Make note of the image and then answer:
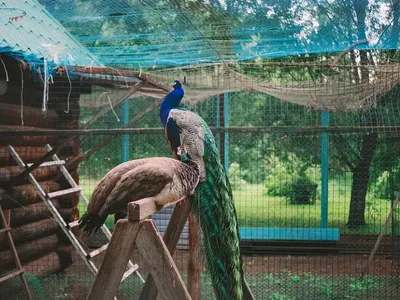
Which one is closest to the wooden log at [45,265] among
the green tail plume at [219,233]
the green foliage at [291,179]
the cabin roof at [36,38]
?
the cabin roof at [36,38]

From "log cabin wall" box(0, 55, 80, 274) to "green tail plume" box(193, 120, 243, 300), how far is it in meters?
2.71

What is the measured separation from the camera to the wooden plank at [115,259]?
85.7 inches

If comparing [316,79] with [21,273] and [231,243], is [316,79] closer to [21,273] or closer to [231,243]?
[231,243]

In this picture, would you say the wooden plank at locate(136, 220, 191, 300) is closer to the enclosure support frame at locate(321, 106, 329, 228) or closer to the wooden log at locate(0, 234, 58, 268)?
the wooden log at locate(0, 234, 58, 268)

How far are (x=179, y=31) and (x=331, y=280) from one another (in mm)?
3422

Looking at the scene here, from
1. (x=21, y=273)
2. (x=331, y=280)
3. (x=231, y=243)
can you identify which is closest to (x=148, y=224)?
(x=231, y=243)

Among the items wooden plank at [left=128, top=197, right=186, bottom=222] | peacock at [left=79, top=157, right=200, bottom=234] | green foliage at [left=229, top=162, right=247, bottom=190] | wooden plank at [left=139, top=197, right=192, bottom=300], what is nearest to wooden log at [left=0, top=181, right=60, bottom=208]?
wooden plank at [left=139, top=197, right=192, bottom=300]

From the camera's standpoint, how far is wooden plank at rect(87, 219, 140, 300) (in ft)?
7.14

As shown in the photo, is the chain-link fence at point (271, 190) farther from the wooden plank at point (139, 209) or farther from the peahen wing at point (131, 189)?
the wooden plank at point (139, 209)

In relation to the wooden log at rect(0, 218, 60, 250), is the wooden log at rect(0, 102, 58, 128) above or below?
above

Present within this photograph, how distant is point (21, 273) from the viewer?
5.08 metres

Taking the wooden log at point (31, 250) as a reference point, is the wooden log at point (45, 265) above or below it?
below

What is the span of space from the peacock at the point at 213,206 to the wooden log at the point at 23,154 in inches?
121

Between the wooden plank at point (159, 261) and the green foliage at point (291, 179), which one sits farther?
the green foliage at point (291, 179)
